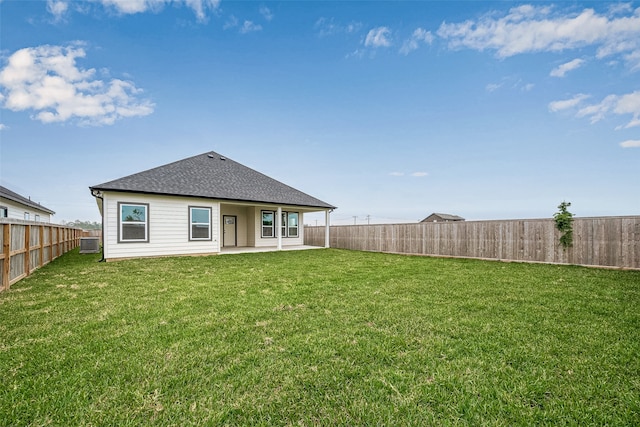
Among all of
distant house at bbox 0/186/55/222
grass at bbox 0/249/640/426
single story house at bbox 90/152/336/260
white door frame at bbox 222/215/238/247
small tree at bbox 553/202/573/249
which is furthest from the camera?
white door frame at bbox 222/215/238/247

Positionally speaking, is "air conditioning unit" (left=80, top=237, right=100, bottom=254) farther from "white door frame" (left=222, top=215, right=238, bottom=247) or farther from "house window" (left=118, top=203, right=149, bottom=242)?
"white door frame" (left=222, top=215, right=238, bottom=247)

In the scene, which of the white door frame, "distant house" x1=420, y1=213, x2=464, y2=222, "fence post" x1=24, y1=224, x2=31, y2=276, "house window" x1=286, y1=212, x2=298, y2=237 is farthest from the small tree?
"distant house" x1=420, y1=213, x2=464, y2=222

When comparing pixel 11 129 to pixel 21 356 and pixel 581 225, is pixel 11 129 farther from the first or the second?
pixel 581 225

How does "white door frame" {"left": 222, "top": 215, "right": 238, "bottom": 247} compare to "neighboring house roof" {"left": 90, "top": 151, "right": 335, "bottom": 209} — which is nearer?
"neighboring house roof" {"left": 90, "top": 151, "right": 335, "bottom": 209}

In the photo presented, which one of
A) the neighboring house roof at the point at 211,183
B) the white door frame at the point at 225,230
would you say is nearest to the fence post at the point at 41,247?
the neighboring house roof at the point at 211,183

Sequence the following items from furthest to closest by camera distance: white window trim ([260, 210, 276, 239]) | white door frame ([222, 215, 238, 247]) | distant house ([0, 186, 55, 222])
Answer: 1. white window trim ([260, 210, 276, 239])
2. white door frame ([222, 215, 238, 247])
3. distant house ([0, 186, 55, 222])

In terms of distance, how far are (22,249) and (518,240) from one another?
49.0 feet

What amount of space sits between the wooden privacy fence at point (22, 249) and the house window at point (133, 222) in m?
2.12

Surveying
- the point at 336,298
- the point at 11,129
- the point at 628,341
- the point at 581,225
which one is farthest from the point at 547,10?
the point at 11,129

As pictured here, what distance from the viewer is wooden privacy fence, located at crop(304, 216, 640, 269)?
804 centimetres

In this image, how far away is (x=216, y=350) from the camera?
109 inches

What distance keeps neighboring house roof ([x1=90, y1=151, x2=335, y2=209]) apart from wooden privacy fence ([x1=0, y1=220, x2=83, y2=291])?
2.37 metres

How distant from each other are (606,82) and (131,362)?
15.2 m

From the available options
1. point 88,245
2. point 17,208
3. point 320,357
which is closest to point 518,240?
point 320,357
